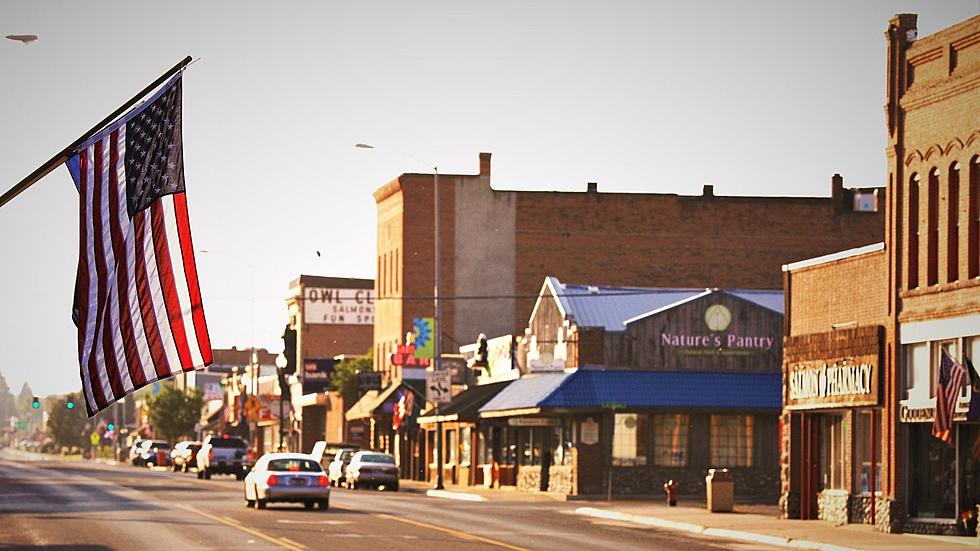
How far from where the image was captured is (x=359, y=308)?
117562 mm

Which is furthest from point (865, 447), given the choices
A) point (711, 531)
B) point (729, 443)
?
point (729, 443)

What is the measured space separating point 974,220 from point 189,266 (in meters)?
21.3

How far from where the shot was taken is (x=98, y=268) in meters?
18.7

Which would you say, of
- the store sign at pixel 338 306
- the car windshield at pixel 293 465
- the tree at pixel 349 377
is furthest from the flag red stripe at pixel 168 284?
the store sign at pixel 338 306

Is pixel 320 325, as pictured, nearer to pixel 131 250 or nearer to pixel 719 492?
pixel 719 492

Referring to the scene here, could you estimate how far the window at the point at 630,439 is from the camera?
191 feet

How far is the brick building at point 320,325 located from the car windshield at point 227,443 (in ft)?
91.5

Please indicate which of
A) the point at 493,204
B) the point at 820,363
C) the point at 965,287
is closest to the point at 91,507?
the point at 820,363

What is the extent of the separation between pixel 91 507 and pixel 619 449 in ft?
64.7

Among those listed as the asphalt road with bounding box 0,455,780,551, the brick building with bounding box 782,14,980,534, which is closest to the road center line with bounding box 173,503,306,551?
the asphalt road with bounding box 0,455,780,551

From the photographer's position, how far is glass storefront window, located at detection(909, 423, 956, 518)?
120 feet

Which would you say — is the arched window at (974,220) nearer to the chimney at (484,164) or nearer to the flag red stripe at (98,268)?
the flag red stripe at (98,268)

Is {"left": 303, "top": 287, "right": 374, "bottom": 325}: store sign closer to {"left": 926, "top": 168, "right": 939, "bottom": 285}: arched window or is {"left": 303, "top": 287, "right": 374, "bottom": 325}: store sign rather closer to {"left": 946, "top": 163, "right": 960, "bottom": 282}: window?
{"left": 926, "top": 168, "right": 939, "bottom": 285}: arched window

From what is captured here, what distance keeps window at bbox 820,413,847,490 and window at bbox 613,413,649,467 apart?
53.2ft
